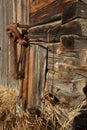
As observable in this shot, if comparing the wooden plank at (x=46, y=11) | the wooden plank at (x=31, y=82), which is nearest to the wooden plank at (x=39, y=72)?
the wooden plank at (x=31, y=82)

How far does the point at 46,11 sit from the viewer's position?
11.0ft

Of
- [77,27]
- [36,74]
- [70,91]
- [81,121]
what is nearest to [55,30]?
[77,27]

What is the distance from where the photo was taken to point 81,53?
268cm

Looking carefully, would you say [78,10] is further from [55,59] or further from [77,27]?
[55,59]

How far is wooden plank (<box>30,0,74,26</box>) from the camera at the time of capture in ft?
9.98

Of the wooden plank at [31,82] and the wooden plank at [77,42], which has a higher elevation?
the wooden plank at [77,42]

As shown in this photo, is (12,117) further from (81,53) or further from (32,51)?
(81,53)

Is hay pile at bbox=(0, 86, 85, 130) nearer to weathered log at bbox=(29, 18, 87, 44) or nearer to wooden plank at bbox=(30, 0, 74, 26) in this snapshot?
weathered log at bbox=(29, 18, 87, 44)

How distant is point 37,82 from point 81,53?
125 centimetres

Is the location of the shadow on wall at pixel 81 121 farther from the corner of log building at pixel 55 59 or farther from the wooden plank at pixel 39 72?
the wooden plank at pixel 39 72

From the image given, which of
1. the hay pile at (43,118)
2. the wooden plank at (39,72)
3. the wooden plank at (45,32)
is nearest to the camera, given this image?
the hay pile at (43,118)

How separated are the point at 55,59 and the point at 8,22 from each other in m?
2.38

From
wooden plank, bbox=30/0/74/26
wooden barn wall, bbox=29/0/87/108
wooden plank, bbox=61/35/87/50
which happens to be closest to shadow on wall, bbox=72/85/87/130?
wooden barn wall, bbox=29/0/87/108

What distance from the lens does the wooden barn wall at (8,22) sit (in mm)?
4732
